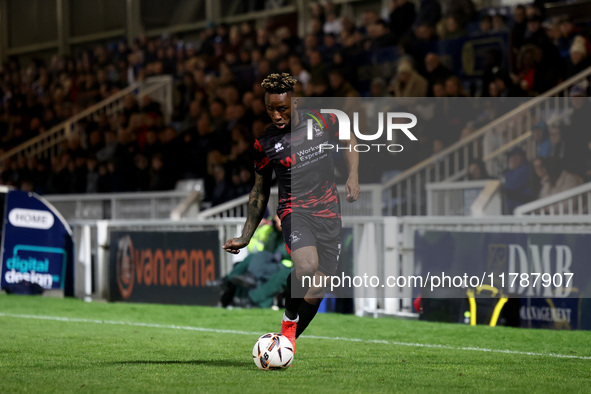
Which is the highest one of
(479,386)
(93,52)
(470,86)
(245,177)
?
(93,52)

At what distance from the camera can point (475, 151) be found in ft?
43.5

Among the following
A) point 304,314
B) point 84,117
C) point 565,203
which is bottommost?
point 304,314

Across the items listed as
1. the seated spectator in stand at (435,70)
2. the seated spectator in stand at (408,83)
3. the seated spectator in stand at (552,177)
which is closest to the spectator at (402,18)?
the seated spectator in stand at (408,83)

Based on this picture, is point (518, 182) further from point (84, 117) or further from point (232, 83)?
point (84, 117)

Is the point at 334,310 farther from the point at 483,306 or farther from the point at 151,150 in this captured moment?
the point at 151,150

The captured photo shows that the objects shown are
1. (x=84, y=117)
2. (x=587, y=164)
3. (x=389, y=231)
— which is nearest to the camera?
(x=389, y=231)

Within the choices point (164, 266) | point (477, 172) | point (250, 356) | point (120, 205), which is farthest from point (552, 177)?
point (120, 205)

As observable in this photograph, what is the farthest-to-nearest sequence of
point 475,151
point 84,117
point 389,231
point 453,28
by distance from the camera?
point 84,117 → point 453,28 → point 475,151 → point 389,231

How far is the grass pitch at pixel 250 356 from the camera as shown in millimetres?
6043

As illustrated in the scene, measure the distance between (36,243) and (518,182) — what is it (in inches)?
293

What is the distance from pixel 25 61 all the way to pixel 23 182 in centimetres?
1278

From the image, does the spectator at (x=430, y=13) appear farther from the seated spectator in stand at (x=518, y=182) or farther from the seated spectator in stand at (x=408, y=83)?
the seated spectator in stand at (x=518, y=182)

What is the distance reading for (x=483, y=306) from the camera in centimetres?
1034

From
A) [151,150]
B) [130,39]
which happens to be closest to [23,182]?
[151,150]
